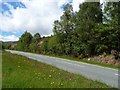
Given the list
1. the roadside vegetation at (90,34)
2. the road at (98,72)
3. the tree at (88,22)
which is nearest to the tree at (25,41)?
the roadside vegetation at (90,34)

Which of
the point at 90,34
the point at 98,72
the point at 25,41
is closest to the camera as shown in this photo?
the point at 98,72

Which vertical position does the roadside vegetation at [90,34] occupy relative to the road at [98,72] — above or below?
above

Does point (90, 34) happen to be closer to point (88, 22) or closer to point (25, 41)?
point (88, 22)

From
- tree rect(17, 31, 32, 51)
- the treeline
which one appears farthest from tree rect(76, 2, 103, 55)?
tree rect(17, 31, 32, 51)

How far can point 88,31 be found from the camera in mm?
51125

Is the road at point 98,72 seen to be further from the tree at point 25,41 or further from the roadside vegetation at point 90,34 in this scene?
the tree at point 25,41

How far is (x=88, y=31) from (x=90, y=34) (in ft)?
2.41

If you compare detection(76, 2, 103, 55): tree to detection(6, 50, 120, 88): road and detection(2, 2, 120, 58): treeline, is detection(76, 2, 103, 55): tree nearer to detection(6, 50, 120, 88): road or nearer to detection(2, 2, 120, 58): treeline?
detection(2, 2, 120, 58): treeline

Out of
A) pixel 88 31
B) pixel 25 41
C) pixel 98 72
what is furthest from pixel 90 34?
pixel 25 41

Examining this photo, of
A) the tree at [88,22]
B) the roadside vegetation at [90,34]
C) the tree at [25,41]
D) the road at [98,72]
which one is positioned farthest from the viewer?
the tree at [25,41]

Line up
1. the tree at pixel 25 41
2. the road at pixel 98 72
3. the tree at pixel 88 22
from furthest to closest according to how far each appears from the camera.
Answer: the tree at pixel 25 41, the tree at pixel 88 22, the road at pixel 98 72

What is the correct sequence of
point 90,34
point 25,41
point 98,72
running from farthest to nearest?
point 25,41 → point 90,34 → point 98,72

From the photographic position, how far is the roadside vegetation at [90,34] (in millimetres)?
37284

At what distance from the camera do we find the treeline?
3759 centimetres
